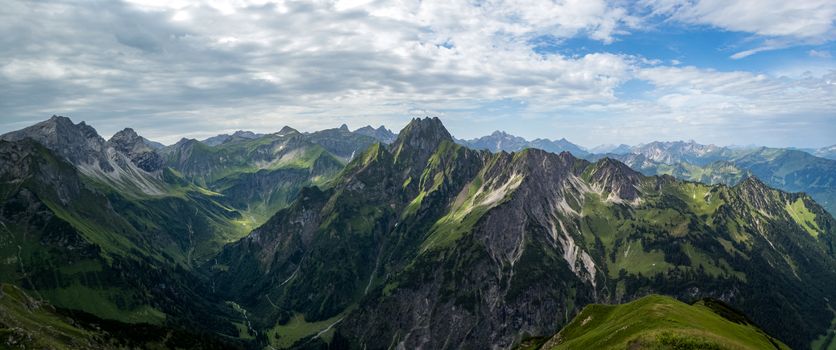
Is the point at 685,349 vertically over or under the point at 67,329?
over

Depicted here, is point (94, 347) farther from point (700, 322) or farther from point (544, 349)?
point (700, 322)

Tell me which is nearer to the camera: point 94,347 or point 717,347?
point 717,347

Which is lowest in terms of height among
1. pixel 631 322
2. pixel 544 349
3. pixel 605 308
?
pixel 544 349

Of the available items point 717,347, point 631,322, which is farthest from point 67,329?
point 717,347

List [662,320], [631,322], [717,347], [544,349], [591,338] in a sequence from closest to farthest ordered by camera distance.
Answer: [717,347]
[662,320]
[631,322]
[591,338]
[544,349]

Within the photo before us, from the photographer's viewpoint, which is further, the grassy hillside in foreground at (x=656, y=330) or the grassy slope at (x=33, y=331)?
the grassy slope at (x=33, y=331)

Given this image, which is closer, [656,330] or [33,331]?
[656,330]

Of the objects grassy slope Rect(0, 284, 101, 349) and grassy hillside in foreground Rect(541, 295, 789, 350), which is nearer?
grassy hillside in foreground Rect(541, 295, 789, 350)

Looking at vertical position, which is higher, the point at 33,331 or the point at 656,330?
the point at 656,330
